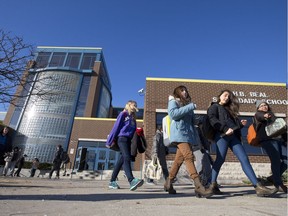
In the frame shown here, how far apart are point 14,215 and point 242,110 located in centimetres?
1706

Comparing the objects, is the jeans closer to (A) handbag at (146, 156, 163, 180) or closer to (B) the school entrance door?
(A) handbag at (146, 156, 163, 180)

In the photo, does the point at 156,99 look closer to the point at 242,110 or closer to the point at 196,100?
the point at 196,100

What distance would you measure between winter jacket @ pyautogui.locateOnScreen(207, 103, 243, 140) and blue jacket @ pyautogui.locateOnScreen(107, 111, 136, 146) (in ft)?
5.12

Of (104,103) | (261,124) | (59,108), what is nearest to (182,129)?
(261,124)

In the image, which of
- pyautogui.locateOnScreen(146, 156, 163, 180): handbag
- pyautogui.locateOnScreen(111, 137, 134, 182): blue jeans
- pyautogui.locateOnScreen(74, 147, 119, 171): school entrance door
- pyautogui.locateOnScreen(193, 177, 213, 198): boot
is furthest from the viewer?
pyautogui.locateOnScreen(74, 147, 119, 171): school entrance door

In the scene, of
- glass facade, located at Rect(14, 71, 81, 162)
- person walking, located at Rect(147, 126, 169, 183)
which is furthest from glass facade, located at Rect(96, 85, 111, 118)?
person walking, located at Rect(147, 126, 169, 183)

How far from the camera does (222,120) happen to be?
362cm

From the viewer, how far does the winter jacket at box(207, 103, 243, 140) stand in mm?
3537

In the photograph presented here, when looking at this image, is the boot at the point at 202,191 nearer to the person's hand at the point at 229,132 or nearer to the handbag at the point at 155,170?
the person's hand at the point at 229,132

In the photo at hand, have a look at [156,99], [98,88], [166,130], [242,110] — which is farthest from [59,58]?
[166,130]

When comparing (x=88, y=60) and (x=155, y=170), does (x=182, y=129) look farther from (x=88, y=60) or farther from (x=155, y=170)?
(x=88, y=60)

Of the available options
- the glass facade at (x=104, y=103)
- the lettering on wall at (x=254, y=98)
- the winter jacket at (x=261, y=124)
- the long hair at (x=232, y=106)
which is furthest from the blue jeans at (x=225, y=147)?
the glass facade at (x=104, y=103)

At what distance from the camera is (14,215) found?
72.4 inches

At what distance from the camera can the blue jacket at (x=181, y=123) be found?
3475mm
